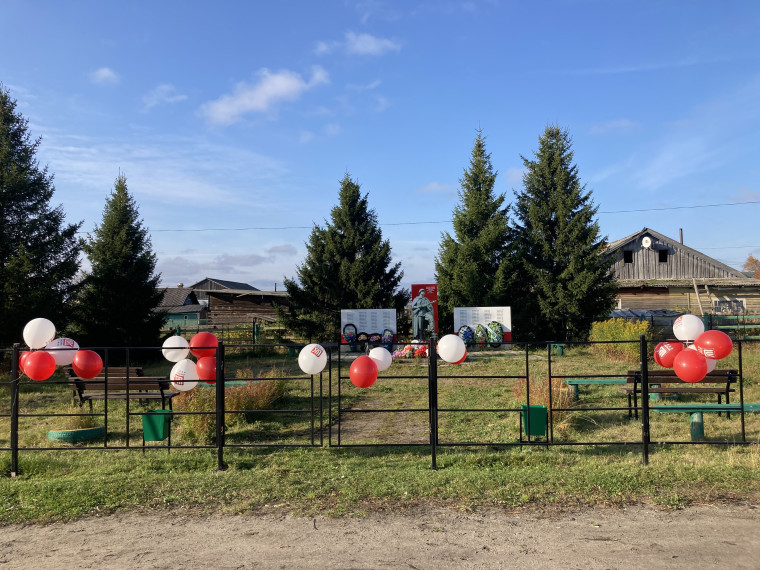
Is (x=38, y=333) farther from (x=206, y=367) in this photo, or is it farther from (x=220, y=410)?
(x=220, y=410)

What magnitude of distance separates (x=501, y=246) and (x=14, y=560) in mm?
24362

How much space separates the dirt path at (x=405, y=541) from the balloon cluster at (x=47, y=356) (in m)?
2.79

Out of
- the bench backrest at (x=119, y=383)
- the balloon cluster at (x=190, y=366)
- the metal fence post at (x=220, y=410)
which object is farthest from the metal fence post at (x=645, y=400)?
the bench backrest at (x=119, y=383)

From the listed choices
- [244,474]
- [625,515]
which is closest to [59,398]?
[244,474]

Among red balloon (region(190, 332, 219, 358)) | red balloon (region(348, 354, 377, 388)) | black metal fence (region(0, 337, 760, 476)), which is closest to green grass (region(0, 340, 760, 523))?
black metal fence (region(0, 337, 760, 476))

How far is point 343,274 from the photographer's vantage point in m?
26.3

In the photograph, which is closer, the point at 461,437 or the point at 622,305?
the point at 461,437

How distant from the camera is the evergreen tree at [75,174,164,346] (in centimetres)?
2261

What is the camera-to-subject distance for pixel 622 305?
3319 cm

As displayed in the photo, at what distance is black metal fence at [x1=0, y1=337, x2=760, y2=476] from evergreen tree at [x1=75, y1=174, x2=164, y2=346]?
25.0 feet

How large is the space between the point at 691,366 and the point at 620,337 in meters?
14.2

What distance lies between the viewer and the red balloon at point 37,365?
24.8ft

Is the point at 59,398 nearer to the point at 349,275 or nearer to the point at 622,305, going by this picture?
the point at 349,275

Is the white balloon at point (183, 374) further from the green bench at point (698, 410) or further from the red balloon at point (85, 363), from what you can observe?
the green bench at point (698, 410)
